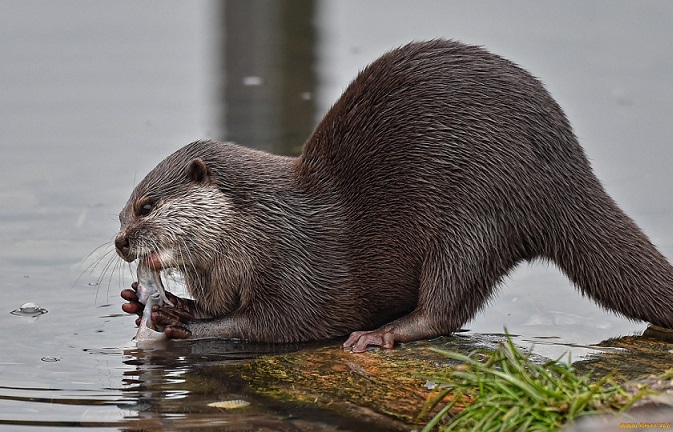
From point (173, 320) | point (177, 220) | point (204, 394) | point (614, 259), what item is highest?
point (177, 220)

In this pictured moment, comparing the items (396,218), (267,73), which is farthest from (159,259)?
(267,73)

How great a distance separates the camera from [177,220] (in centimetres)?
448

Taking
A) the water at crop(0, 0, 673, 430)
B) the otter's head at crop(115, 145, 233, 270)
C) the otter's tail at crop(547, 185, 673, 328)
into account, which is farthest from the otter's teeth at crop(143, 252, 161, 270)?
the otter's tail at crop(547, 185, 673, 328)

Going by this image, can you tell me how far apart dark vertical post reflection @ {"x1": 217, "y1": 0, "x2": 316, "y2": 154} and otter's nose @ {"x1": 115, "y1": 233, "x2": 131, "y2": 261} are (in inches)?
88.3

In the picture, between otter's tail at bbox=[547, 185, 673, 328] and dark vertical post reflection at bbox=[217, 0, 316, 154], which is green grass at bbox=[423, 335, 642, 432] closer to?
otter's tail at bbox=[547, 185, 673, 328]

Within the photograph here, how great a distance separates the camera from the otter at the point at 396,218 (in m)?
4.29

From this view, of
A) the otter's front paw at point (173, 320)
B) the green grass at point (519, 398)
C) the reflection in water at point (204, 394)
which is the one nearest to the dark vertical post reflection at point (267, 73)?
the otter's front paw at point (173, 320)

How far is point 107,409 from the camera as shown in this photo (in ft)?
12.3

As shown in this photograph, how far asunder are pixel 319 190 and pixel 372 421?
1277 mm

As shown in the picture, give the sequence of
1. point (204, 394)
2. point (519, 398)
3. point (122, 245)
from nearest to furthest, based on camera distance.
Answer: point (519, 398)
point (204, 394)
point (122, 245)

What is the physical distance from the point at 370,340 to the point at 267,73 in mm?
4627

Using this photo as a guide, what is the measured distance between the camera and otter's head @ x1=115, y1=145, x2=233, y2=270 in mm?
4449

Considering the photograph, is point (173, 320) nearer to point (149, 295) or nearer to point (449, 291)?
point (149, 295)

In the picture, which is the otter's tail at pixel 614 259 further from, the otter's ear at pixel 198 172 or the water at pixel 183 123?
the otter's ear at pixel 198 172
